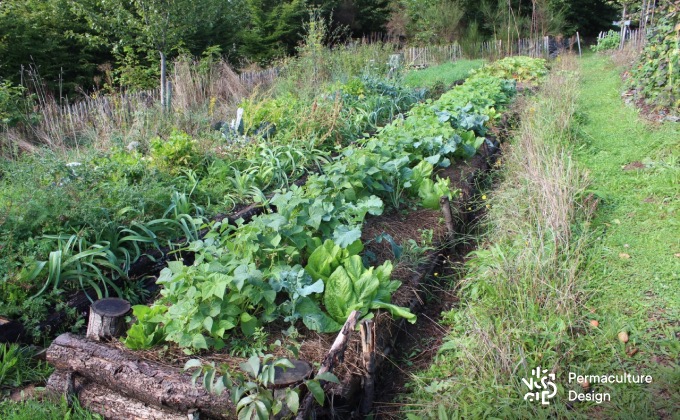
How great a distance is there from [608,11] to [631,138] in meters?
26.8

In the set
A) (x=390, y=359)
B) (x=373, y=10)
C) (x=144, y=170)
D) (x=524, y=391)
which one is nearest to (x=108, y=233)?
(x=144, y=170)

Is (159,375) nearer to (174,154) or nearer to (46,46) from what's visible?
(174,154)

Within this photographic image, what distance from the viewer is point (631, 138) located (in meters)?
6.56

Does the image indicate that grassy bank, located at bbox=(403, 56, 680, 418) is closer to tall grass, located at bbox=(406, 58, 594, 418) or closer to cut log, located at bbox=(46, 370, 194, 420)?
tall grass, located at bbox=(406, 58, 594, 418)

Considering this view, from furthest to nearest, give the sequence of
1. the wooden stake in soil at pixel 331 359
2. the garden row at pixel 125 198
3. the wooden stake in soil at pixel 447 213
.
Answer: the wooden stake in soil at pixel 447 213 < the garden row at pixel 125 198 < the wooden stake in soil at pixel 331 359

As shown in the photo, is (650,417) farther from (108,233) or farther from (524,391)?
(108,233)

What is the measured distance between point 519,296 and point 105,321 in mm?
2455

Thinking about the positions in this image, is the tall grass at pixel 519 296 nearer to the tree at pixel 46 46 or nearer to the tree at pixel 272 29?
the tree at pixel 46 46

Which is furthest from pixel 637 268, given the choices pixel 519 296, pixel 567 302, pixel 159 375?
pixel 159 375

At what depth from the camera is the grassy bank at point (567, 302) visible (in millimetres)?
2693

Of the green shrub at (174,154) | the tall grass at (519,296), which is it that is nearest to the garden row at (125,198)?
the green shrub at (174,154)

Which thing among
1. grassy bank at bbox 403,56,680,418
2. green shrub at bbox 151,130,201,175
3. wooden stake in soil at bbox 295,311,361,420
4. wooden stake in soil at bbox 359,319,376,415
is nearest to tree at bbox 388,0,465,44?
grassy bank at bbox 403,56,680,418

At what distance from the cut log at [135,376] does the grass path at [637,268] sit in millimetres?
1923

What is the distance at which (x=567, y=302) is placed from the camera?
322 centimetres
